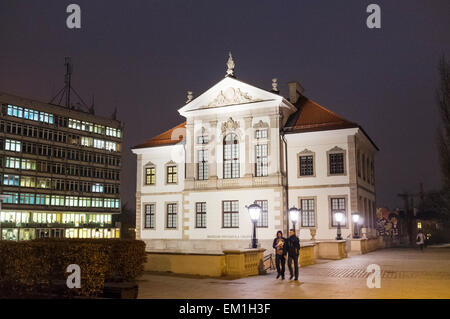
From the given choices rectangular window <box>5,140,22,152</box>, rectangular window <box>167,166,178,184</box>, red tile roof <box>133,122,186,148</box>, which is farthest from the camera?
rectangular window <box>5,140,22,152</box>

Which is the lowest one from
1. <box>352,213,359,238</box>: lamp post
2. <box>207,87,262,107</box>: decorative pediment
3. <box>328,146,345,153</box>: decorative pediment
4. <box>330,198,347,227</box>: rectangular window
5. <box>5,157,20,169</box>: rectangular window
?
<box>352,213,359,238</box>: lamp post

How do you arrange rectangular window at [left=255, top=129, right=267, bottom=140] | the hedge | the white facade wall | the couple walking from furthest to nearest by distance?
rectangular window at [left=255, top=129, right=267, bottom=140]
the white facade wall
the couple walking
the hedge

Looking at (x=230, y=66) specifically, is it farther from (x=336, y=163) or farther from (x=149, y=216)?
(x=149, y=216)

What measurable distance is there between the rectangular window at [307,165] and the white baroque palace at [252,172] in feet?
0.27

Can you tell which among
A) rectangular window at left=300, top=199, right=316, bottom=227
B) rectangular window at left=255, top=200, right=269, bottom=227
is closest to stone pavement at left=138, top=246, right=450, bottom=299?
rectangular window at left=300, top=199, right=316, bottom=227

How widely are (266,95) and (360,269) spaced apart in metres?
22.4

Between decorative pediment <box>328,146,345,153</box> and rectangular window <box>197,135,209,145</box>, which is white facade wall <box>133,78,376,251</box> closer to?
decorative pediment <box>328,146,345,153</box>

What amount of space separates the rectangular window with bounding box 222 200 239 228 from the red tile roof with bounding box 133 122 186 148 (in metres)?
8.84

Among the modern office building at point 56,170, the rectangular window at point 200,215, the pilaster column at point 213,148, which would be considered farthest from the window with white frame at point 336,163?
the modern office building at point 56,170

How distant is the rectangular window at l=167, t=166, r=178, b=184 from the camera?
47.4 meters

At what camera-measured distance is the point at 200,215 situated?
145 ft

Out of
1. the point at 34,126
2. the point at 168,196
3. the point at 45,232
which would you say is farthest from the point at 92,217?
the point at 168,196
